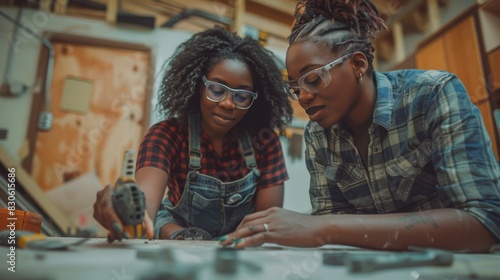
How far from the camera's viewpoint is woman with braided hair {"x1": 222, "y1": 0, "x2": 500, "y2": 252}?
2.13 ft

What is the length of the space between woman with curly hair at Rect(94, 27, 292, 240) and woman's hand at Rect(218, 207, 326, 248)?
50 centimetres

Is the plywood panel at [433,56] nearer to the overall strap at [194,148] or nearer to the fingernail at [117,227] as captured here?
the overall strap at [194,148]

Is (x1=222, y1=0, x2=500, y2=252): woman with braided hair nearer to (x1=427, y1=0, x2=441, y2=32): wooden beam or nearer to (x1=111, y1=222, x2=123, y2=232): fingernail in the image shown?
(x1=111, y1=222, x2=123, y2=232): fingernail

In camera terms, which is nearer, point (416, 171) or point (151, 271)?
point (151, 271)

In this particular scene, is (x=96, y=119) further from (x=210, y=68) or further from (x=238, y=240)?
(x=238, y=240)

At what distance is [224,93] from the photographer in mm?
1163

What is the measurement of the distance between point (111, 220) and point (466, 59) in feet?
7.17

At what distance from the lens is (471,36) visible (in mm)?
1984

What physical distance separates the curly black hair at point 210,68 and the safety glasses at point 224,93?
11 cm

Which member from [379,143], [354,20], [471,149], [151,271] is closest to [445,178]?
[471,149]

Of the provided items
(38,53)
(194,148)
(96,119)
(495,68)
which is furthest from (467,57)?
(38,53)

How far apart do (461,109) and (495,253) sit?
0.99ft

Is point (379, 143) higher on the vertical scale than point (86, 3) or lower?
lower

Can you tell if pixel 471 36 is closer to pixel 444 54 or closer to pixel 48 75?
pixel 444 54
